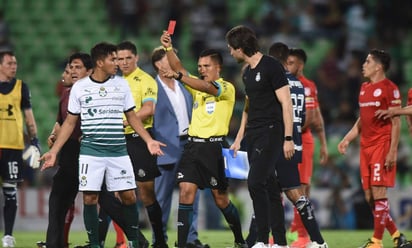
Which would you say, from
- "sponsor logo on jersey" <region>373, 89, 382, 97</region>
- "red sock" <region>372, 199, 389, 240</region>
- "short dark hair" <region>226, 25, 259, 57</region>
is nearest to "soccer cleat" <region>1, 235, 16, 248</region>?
"short dark hair" <region>226, 25, 259, 57</region>

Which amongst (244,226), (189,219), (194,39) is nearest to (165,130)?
(189,219)

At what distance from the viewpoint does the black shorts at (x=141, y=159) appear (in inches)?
494

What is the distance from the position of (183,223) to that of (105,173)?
1293 millimetres

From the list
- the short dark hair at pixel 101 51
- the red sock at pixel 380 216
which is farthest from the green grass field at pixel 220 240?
the short dark hair at pixel 101 51

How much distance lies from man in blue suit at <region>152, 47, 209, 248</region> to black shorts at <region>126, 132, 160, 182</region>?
724 mm

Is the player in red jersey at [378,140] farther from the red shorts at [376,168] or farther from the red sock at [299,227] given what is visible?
the red sock at [299,227]

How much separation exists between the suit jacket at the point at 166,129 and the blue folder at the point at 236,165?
1388 mm

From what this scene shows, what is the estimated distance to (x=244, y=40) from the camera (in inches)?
444

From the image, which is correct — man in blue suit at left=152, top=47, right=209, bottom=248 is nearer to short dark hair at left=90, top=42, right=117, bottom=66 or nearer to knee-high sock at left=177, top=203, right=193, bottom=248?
knee-high sock at left=177, top=203, right=193, bottom=248

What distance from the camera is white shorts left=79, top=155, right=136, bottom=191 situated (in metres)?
10.7

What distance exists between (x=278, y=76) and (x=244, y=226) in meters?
8.67

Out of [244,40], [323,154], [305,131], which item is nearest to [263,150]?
[244,40]

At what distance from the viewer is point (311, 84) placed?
14.0 metres

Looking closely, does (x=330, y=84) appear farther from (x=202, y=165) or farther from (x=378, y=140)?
(x=202, y=165)
